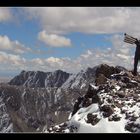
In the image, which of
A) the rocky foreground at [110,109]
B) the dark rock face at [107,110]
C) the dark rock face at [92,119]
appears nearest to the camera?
the rocky foreground at [110,109]

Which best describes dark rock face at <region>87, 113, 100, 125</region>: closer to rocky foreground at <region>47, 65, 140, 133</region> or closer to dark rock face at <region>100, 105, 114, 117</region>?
rocky foreground at <region>47, 65, 140, 133</region>

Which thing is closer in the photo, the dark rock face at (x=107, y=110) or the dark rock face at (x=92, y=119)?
the dark rock face at (x=92, y=119)

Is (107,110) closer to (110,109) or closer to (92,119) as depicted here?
(110,109)

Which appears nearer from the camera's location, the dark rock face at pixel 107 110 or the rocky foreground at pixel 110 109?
the rocky foreground at pixel 110 109

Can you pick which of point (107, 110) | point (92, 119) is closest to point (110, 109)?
point (107, 110)

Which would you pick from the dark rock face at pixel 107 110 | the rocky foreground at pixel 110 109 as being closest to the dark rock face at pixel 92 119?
the rocky foreground at pixel 110 109

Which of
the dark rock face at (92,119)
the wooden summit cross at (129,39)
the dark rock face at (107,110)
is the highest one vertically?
the wooden summit cross at (129,39)

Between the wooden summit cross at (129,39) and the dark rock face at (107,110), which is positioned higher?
the wooden summit cross at (129,39)

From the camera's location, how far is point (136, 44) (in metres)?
21.2

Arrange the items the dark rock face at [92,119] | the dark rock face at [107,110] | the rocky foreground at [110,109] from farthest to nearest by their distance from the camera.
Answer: the dark rock face at [107,110] < the dark rock face at [92,119] < the rocky foreground at [110,109]

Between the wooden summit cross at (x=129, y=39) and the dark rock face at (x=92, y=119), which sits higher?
the wooden summit cross at (x=129, y=39)

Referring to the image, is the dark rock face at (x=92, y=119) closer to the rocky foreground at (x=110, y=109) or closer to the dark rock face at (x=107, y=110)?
the rocky foreground at (x=110, y=109)
